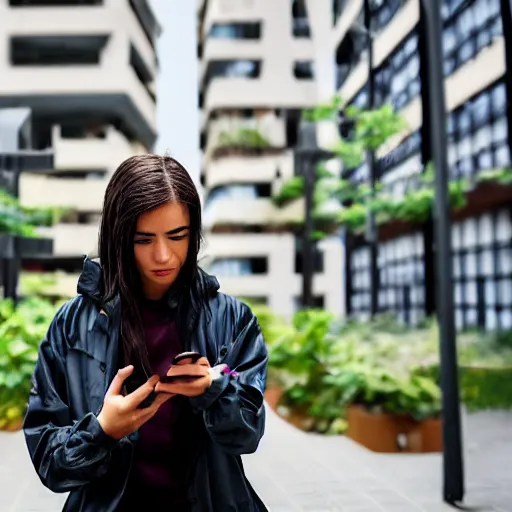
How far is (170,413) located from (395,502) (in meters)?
1.69

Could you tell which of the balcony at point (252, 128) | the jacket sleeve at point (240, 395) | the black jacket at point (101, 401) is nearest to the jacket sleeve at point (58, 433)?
the black jacket at point (101, 401)

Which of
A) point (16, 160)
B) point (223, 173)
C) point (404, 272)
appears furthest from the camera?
point (404, 272)

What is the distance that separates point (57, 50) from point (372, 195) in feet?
4.09

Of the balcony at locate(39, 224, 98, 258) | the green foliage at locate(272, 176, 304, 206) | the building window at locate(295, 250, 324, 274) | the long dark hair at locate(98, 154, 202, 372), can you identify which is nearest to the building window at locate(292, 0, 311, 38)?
the green foliage at locate(272, 176, 304, 206)

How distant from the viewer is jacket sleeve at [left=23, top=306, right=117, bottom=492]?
30.0 inches

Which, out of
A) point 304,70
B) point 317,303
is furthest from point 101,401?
point 304,70

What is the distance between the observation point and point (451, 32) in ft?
9.50

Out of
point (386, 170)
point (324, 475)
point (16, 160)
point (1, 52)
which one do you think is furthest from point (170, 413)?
point (386, 170)

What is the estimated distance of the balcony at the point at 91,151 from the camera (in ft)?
7.42

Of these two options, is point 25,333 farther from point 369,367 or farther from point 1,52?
point 369,367

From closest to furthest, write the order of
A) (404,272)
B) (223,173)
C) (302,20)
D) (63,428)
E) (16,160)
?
(63,428) → (16,160) → (223,173) → (302,20) → (404,272)

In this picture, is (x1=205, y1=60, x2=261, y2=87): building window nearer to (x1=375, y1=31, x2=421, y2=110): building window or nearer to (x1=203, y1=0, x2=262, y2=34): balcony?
(x1=203, y1=0, x2=262, y2=34): balcony

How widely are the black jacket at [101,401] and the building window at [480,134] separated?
2.24m

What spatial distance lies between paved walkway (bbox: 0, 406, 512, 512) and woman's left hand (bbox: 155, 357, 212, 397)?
153 cm
